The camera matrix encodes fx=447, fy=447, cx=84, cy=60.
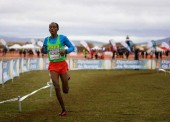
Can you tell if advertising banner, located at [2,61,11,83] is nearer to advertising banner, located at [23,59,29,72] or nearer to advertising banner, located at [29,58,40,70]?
advertising banner, located at [23,59,29,72]

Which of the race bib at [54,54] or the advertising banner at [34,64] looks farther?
the advertising banner at [34,64]

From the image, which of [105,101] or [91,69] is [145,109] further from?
[91,69]

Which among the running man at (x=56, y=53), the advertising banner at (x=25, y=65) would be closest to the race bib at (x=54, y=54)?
the running man at (x=56, y=53)

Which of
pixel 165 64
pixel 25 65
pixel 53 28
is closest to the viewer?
pixel 53 28

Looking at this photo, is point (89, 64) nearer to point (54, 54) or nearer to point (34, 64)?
point (34, 64)

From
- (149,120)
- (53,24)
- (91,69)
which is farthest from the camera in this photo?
(91,69)

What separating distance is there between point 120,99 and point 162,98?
147 cm

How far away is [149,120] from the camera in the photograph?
32.3 ft

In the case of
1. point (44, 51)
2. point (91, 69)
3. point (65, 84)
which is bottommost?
point (91, 69)

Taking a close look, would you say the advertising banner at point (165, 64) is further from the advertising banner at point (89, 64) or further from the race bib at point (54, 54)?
the race bib at point (54, 54)

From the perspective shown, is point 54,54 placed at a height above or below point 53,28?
below

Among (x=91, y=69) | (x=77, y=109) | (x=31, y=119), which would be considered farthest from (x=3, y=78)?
(x=91, y=69)

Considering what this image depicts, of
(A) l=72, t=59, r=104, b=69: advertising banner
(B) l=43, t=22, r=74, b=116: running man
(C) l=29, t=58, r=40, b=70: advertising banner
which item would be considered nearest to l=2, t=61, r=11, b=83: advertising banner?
(B) l=43, t=22, r=74, b=116: running man

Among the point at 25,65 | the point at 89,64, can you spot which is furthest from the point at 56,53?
the point at 89,64
